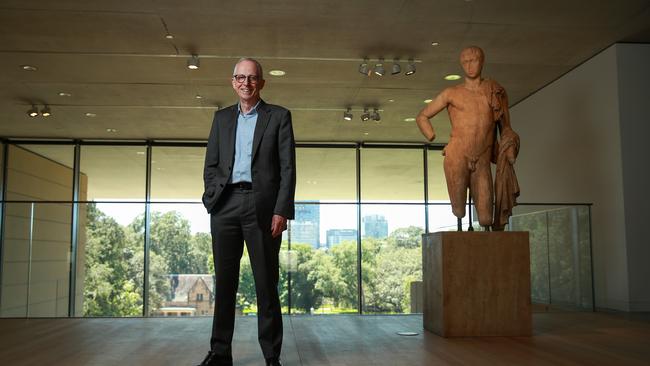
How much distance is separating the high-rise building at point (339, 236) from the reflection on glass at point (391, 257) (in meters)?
0.16

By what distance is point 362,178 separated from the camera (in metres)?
10.0

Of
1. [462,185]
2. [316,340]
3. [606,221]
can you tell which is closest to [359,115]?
[606,221]

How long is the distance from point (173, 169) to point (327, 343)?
7205mm

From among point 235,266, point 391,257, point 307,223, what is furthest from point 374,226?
point 235,266

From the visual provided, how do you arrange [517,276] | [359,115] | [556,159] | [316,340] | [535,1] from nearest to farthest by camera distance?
[316,340], [517,276], [535,1], [556,159], [359,115]

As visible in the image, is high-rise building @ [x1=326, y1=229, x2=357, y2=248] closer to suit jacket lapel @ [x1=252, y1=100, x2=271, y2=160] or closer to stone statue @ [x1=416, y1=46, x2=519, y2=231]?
stone statue @ [x1=416, y1=46, x2=519, y2=231]

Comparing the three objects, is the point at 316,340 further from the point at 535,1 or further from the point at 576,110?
the point at 576,110

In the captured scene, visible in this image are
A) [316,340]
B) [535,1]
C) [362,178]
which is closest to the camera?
[316,340]

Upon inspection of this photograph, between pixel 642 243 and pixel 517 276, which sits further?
pixel 642 243

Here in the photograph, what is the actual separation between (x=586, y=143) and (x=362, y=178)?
4301 mm

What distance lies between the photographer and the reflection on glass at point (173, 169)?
388 inches

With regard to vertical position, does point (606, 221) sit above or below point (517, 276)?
above

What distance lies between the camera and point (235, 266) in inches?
105

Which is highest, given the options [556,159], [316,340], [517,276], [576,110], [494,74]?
[494,74]
